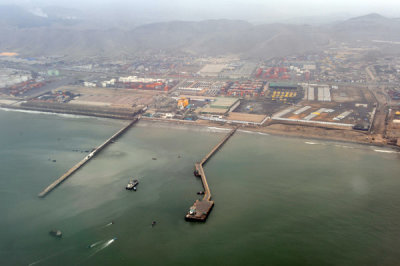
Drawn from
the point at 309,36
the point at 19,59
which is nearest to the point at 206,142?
the point at 19,59

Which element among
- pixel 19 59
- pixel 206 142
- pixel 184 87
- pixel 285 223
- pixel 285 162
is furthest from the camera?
pixel 19 59

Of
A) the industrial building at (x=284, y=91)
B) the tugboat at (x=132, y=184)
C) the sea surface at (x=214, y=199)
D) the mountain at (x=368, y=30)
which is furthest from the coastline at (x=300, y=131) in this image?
the mountain at (x=368, y=30)

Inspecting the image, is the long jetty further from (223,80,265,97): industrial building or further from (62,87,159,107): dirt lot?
(223,80,265,97): industrial building

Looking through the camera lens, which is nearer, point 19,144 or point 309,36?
point 19,144

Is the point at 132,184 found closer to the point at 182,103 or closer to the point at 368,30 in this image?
the point at 182,103

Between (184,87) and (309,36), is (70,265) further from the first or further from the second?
(309,36)

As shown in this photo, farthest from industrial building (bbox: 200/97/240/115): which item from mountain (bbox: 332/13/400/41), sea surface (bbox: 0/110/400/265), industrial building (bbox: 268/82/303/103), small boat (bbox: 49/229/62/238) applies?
mountain (bbox: 332/13/400/41)

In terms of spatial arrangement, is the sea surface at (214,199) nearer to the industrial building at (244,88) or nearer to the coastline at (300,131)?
the coastline at (300,131)
